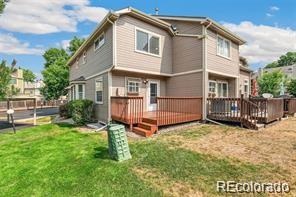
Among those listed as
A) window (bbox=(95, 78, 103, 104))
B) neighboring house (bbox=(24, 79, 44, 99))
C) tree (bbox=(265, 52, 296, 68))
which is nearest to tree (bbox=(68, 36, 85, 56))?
window (bbox=(95, 78, 103, 104))

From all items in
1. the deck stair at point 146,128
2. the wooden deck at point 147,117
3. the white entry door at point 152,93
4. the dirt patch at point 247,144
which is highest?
the white entry door at point 152,93

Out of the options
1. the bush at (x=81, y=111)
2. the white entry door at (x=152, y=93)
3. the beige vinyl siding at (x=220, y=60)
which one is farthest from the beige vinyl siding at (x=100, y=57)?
the beige vinyl siding at (x=220, y=60)

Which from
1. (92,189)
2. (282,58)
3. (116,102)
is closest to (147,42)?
(116,102)

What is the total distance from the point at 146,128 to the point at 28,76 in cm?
7973

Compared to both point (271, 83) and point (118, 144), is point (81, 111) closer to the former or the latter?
point (118, 144)

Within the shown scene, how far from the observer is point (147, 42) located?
40.3ft

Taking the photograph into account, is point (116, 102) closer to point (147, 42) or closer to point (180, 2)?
point (147, 42)

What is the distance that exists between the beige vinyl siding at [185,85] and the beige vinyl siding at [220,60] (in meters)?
1.08

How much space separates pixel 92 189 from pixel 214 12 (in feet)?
49.8

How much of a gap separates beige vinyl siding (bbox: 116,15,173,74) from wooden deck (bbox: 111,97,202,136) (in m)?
2.41

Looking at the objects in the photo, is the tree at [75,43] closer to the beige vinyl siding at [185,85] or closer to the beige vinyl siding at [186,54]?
the beige vinyl siding at [186,54]

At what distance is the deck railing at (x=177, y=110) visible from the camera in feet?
31.1

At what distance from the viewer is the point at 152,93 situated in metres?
13.3

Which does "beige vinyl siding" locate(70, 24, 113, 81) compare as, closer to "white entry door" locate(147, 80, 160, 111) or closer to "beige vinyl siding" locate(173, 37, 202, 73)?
"white entry door" locate(147, 80, 160, 111)
